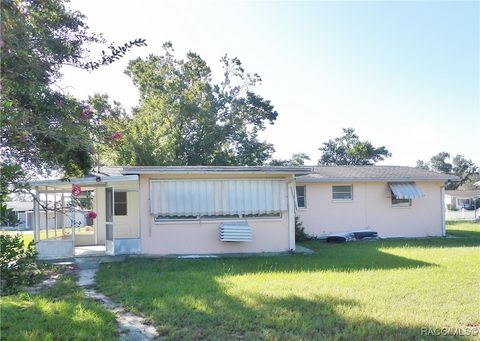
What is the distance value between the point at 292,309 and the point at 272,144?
27.0 metres

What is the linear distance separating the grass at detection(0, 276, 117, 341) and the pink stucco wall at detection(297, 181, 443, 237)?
13378mm

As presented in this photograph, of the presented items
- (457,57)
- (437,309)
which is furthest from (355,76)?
(437,309)

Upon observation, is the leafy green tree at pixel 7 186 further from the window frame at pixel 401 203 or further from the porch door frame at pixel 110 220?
the window frame at pixel 401 203

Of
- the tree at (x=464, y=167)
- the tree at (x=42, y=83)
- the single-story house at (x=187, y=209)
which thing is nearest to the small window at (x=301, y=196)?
the single-story house at (x=187, y=209)

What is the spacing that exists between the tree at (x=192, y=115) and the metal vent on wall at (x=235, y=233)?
13.7 m

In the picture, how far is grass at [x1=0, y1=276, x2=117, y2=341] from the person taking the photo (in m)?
5.83

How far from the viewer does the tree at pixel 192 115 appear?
2778 centimetres

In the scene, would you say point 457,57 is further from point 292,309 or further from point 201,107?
point 201,107

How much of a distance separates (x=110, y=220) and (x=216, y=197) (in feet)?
12.6

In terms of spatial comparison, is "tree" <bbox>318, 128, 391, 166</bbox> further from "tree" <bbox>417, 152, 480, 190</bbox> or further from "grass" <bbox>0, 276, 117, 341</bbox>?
"grass" <bbox>0, 276, 117, 341</bbox>

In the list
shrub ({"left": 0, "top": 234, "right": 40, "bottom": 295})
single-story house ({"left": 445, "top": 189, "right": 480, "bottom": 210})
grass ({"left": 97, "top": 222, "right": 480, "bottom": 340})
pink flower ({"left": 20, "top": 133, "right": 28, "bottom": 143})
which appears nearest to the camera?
shrub ({"left": 0, "top": 234, "right": 40, "bottom": 295})

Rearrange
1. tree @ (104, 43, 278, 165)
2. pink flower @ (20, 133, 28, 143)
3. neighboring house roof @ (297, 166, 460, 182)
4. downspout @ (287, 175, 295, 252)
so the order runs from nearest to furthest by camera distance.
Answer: pink flower @ (20, 133, 28, 143) → downspout @ (287, 175, 295, 252) → neighboring house roof @ (297, 166, 460, 182) → tree @ (104, 43, 278, 165)

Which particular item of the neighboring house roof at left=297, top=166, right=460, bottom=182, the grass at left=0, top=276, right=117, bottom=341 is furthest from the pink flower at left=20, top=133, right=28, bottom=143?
the neighboring house roof at left=297, top=166, right=460, bottom=182

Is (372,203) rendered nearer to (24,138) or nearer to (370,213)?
(370,213)
